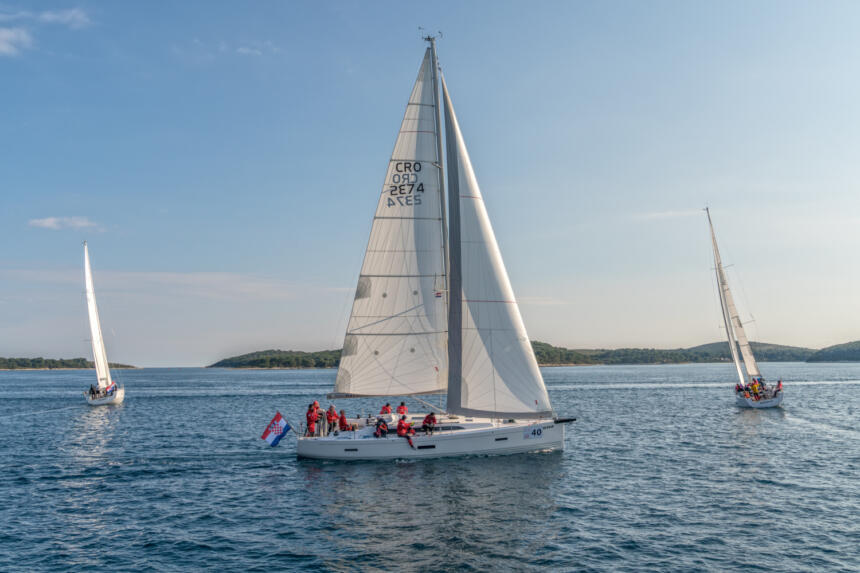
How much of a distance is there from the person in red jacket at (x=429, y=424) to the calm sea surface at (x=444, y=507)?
1.55m

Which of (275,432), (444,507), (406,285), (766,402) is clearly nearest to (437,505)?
(444,507)

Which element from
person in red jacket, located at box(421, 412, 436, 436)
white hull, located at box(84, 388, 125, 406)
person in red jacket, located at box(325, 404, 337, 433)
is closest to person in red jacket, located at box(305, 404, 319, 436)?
person in red jacket, located at box(325, 404, 337, 433)

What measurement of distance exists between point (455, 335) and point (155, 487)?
1492 centimetres

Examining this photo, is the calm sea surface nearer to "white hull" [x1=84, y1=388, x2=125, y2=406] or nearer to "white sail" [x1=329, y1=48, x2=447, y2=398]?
"white sail" [x1=329, y1=48, x2=447, y2=398]

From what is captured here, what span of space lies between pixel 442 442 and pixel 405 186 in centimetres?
1259

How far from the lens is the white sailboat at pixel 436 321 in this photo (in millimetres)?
28422

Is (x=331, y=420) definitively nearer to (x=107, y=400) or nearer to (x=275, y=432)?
(x=275, y=432)

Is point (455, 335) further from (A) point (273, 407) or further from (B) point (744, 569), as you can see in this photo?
(A) point (273, 407)

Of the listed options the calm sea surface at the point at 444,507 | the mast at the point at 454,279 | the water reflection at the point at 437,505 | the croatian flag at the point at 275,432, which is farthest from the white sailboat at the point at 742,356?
the croatian flag at the point at 275,432

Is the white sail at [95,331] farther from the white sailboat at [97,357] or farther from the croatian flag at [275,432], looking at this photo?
the croatian flag at [275,432]

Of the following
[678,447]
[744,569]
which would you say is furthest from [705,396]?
[744,569]

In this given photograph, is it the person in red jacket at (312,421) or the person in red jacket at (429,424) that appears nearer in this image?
the person in red jacket at (429,424)

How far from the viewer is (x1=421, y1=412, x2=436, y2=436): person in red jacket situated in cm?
2850

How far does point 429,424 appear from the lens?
2858cm
